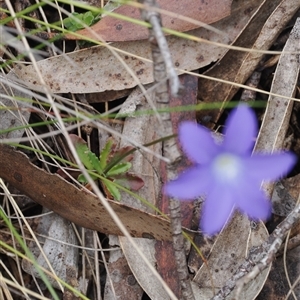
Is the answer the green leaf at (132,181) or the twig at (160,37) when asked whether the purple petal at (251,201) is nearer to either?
the twig at (160,37)

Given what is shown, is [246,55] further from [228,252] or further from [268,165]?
[268,165]

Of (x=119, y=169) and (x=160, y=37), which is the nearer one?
(x=160, y=37)

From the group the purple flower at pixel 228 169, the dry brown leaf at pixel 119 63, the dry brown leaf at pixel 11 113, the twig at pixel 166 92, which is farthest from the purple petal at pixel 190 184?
the dry brown leaf at pixel 11 113

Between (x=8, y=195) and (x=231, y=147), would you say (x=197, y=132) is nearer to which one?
(x=231, y=147)

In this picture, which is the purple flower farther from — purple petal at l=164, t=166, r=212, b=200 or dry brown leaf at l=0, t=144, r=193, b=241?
dry brown leaf at l=0, t=144, r=193, b=241

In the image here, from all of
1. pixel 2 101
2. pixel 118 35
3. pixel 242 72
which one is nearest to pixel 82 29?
pixel 118 35

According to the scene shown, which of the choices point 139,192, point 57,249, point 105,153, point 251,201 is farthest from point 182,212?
point 251,201

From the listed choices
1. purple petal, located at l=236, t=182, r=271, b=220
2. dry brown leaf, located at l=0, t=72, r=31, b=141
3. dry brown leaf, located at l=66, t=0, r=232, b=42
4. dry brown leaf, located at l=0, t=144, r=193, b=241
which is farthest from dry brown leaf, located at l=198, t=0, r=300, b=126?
purple petal, located at l=236, t=182, r=271, b=220
